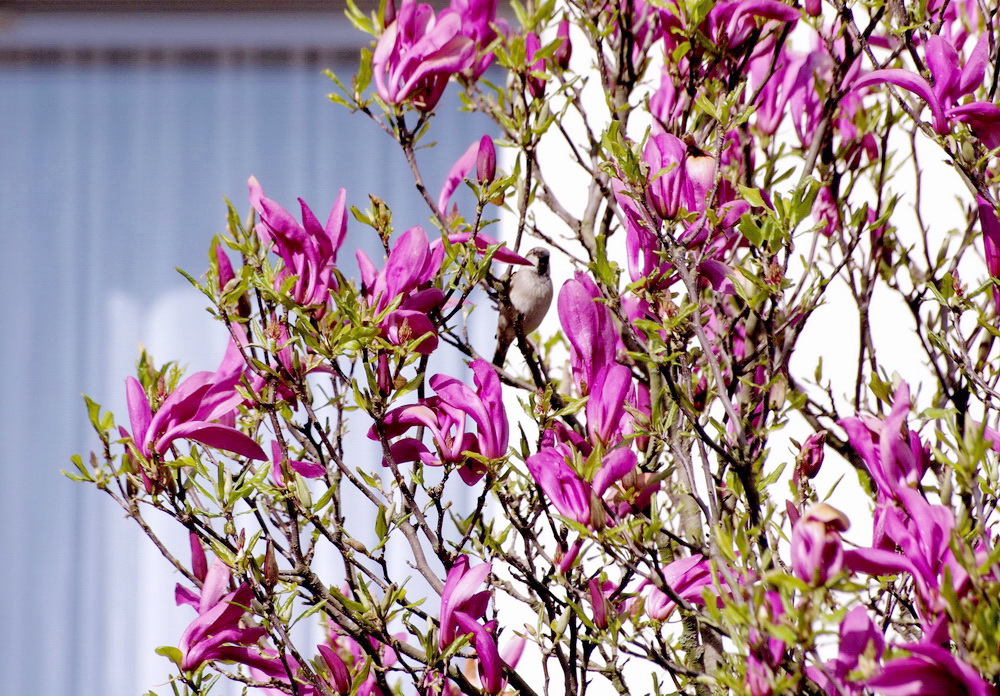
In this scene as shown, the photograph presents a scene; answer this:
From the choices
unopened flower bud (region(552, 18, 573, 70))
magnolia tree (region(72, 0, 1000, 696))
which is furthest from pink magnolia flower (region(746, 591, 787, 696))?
unopened flower bud (region(552, 18, 573, 70))

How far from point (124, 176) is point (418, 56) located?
1503 millimetres

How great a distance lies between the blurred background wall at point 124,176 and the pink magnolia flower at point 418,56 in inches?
46.4

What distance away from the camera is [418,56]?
1.80 ft

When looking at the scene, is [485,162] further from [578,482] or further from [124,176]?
[124,176]

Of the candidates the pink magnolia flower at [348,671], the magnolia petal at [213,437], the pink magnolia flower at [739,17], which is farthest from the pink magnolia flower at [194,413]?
the pink magnolia flower at [739,17]

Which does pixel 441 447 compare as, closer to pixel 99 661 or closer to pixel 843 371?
pixel 843 371

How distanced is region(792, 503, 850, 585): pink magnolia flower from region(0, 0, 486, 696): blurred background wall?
4.88 ft

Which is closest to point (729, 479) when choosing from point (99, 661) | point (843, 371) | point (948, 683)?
point (948, 683)

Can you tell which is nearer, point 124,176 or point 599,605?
point 599,605

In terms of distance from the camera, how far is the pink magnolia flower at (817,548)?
1.09 feet

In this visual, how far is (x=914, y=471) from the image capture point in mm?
399

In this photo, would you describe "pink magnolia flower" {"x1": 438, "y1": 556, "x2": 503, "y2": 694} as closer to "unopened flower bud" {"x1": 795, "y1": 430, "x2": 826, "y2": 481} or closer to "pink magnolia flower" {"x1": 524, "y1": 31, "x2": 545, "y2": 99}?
"unopened flower bud" {"x1": 795, "y1": 430, "x2": 826, "y2": 481}

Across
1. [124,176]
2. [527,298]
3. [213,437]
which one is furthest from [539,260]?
[124,176]

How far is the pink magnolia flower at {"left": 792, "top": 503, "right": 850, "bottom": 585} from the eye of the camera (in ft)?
1.09
